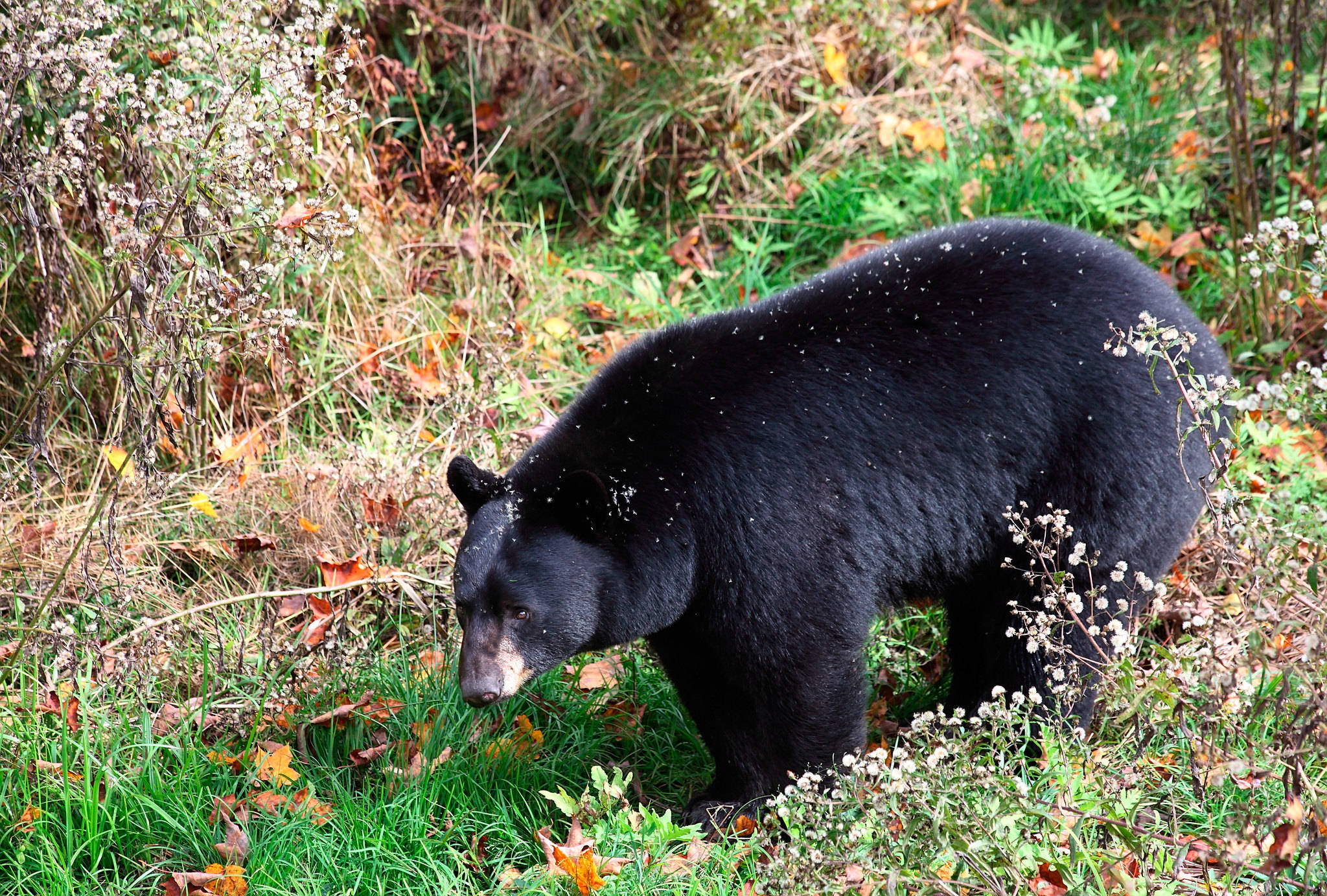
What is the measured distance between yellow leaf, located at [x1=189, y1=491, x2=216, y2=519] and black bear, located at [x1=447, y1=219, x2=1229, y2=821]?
1.82 m

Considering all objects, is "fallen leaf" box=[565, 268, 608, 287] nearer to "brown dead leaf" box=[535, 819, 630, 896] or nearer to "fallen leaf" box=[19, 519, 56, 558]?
"fallen leaf" box=[19, 519, 56, 558]

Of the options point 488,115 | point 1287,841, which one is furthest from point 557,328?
point 1287,841

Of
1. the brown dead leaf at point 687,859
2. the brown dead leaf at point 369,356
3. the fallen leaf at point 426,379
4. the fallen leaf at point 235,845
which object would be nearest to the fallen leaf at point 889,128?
the fallen leaf at point 426,379

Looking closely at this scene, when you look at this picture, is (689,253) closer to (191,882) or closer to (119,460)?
(119,460)

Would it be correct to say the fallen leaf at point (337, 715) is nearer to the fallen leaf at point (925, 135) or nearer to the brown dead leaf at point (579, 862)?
the brown dead leaf at point (579, 862)

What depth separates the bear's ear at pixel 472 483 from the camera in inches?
155

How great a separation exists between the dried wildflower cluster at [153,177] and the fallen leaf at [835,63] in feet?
10.9

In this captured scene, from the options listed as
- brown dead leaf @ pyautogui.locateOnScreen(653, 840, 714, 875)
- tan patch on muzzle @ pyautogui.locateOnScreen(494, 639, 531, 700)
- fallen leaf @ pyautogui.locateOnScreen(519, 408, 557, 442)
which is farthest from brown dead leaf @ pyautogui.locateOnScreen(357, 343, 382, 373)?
brown dead leaf @ pyautogui.locateOnScreen(653, 840, 714, 875)

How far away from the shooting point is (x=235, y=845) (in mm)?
3791

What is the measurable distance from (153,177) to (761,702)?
315 cm

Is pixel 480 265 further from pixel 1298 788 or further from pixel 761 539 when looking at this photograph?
pixel 1298 788

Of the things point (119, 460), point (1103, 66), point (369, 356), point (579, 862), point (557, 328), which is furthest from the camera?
point (1103, 66)

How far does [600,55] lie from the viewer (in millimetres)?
7855

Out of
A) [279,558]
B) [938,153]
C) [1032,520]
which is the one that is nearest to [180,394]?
[279,558]
